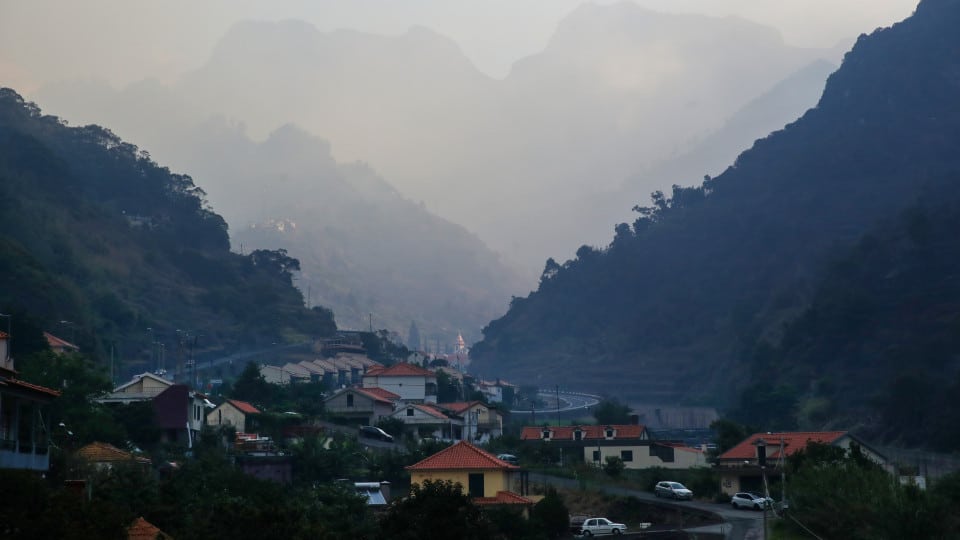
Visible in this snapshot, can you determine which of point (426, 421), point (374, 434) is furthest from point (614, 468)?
point (426, 421)

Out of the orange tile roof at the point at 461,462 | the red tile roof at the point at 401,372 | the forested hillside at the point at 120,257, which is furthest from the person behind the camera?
the forested hillside at the point at 120,257

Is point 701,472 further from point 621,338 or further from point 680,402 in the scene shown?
point 621,338

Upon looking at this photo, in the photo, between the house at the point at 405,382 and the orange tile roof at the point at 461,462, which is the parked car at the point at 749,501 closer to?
the orange tile roof at the point at 461,462

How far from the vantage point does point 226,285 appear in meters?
138

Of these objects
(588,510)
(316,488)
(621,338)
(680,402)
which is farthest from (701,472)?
(621,338)

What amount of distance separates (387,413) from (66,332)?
1044 inches

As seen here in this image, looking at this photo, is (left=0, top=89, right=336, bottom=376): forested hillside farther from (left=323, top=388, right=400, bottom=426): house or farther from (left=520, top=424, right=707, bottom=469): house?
(left=520, top=424, right=707, bottom=469): house

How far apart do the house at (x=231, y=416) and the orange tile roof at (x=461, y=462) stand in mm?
13971

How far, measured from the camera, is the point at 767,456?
55.2 meters

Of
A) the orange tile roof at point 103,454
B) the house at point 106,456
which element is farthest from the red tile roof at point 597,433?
the orange tile roof at point 103,454

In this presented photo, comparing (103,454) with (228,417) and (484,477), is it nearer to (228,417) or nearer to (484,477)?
(484,477)

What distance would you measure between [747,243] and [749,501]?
128 m

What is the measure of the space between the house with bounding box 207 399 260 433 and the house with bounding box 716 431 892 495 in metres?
20.2

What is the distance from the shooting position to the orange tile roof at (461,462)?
148ft
